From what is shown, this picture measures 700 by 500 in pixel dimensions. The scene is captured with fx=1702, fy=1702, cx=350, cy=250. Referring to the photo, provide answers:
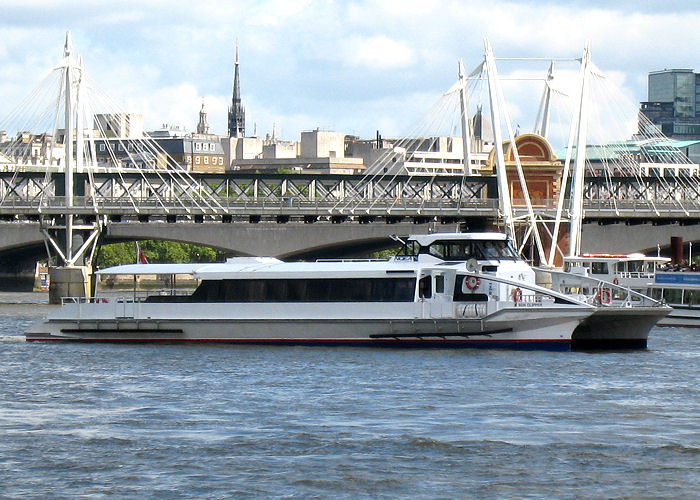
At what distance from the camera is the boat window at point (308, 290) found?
57.8 m

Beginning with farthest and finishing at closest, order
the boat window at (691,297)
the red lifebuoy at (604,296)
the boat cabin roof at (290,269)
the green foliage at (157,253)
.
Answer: the green foliage at (157,253) < the boat window at (691,297) < the red lifebuoy at (604,296) < the boat cabin roof at (290,269)

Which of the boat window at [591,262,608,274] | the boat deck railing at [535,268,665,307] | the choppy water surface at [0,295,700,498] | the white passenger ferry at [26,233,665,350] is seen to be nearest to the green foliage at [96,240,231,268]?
the boat window at [591,262,608,274]

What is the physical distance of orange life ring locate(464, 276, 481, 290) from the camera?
57.7m

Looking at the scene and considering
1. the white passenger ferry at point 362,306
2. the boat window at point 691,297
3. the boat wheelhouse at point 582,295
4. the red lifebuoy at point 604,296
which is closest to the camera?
the white passenger ferry at point 362,306

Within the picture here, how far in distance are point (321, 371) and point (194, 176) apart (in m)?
64.4

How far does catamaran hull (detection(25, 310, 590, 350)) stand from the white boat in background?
56.5 feet

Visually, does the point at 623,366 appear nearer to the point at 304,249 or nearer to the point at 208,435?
the point at 208,435

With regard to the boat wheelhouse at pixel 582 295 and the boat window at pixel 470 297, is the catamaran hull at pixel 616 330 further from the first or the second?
the boat window at pixel 470 297

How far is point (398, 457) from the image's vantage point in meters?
36.3

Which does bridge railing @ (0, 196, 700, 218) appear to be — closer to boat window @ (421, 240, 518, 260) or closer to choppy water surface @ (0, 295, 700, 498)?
boat window @ (421, 240, 518, 260)

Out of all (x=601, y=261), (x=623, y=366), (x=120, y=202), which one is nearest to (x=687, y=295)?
Result: (x=601, y=261)

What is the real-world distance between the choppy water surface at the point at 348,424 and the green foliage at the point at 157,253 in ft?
334

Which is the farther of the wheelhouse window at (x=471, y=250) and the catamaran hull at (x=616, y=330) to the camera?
the wheelhouse window at (x=471, y=250)

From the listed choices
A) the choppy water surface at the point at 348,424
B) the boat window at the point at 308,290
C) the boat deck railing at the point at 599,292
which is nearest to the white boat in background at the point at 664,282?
the boat deck railing at the point at 599,292
